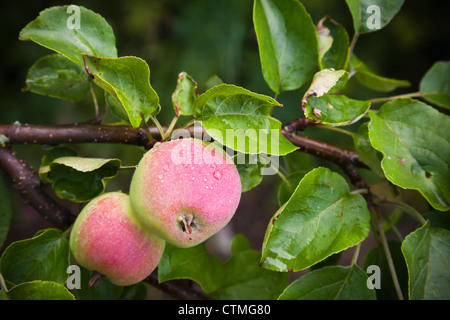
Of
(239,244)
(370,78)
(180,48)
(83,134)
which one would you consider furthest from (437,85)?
(180,48)

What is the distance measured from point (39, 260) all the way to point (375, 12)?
0.63 m

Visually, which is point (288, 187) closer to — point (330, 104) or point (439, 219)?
point (330, 104)

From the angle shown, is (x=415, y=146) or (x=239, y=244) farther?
(x=239, y=244)

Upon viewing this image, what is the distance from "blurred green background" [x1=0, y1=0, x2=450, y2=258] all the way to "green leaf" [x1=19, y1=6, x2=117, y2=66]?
1.12 meters

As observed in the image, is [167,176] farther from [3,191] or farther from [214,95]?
[3,191]

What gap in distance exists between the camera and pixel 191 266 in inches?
22.5

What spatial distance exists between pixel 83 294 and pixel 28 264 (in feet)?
0.34

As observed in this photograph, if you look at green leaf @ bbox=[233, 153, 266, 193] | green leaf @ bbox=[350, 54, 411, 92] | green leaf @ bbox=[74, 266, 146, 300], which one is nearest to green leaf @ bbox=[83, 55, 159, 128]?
green leaf @ bbox=[233, 153, 266, 193]

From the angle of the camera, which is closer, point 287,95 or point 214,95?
point 214,95

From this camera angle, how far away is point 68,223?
23.3 inches

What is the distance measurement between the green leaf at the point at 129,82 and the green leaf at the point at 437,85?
1.64ft

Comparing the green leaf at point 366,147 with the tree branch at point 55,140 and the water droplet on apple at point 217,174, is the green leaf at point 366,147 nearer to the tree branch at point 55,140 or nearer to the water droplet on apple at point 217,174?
the tree branch at point 55,140

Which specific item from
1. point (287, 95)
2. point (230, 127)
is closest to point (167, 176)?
point (230, 127)

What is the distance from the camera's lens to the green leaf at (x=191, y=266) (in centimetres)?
55
